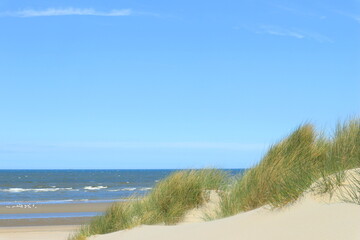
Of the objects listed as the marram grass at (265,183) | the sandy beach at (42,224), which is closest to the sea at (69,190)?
the marram grass at (265,183)

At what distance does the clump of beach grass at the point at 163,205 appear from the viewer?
10.7 metres

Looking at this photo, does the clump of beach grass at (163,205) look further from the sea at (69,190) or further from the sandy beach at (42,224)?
the sandy beach at (42,224)

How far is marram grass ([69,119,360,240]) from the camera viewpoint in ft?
24.0

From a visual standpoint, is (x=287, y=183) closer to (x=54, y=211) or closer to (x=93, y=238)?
(x=93, y=238)

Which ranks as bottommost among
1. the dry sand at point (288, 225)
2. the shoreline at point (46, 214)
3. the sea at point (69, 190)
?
the dry sand at point (288, 225)

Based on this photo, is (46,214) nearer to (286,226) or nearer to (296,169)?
(296,169)

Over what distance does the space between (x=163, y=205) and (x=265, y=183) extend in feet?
9.35

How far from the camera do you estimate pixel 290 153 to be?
10.3 meters

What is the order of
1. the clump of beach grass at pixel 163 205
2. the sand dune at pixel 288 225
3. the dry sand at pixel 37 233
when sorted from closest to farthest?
the sand dune at pixel 288 225 → the clump of beach grass at pixel 163 205 → the dry sand at pixel 37 233

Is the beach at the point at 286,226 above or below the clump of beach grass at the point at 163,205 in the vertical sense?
below

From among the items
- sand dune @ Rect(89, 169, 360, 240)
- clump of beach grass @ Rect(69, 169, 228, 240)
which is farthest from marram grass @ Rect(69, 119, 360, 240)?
sand dune @ Rect(89, 169, 360, 240)

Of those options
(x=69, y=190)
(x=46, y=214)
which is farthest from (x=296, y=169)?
(x=69, y=190)

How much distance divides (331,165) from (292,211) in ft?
3.19

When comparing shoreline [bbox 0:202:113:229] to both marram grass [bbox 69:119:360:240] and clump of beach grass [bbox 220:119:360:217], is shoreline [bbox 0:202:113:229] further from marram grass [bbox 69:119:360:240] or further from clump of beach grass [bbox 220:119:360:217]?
clump of beach grass [bbox 220:119:360:217]
